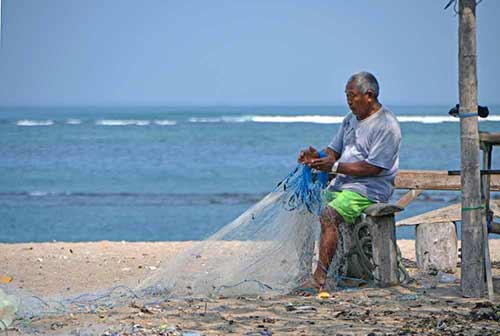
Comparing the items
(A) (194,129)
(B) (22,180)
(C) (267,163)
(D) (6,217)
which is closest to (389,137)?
(D) (6,217)

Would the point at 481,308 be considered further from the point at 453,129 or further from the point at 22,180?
the point at 453,129

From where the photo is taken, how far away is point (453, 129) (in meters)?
46.7

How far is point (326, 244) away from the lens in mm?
6457

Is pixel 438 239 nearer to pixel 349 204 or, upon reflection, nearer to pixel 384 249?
pixel 384 249

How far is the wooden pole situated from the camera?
601 cm

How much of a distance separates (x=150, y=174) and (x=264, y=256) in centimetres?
2057

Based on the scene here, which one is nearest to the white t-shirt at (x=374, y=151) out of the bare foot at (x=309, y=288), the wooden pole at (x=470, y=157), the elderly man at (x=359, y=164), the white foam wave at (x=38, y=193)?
the elderly man at (x=359, y=164)

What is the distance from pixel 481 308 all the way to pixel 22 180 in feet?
69.0

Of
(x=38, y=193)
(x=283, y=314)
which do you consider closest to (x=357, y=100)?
(x=283, y=314)

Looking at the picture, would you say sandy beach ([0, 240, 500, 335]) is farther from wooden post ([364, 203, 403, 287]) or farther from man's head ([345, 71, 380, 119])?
man's head ([345, 71, 380, 119])

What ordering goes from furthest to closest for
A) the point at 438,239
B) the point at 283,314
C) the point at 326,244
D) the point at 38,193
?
1. the point at 38,193
2. the point at 438,239
3. the point at 326,244
4. the point at 283,314

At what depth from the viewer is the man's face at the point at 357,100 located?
21.6 feet

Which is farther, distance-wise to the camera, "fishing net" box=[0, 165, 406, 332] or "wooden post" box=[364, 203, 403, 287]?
"wooden post" box=[364, 203, 403, 287]

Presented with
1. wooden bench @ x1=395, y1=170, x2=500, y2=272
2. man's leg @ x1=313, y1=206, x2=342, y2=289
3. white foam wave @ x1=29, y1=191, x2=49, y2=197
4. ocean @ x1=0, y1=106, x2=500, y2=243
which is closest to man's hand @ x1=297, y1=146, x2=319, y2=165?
man's leg @ x1=313, y1=206, x2=342, y2=289
